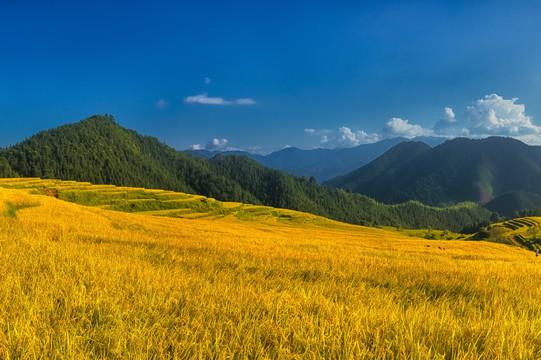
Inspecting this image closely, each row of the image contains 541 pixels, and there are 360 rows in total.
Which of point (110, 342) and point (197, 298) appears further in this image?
point (197, 298)

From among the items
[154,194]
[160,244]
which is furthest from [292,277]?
[154,194]

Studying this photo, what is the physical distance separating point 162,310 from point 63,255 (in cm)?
398

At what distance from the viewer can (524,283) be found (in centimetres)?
677

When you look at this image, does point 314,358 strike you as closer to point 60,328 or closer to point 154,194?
point 60,328

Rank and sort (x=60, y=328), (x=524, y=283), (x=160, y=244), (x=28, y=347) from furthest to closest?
(x=160, y=244)
(x=524, y=283)
(x=60, y=328)
(x=28, y=347)

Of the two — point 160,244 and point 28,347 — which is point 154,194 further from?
point 28,347

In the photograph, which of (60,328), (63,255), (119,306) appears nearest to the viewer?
(60,328)

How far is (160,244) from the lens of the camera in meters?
9.77

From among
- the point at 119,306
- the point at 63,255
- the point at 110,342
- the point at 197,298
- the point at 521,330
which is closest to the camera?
the point at 110,342

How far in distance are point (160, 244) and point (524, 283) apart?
34.4ft

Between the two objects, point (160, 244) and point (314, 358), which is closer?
point (314, 358)

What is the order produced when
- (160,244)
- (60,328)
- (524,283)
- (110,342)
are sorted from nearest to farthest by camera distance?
(110,342), (60,328), (524,283), (160,244)

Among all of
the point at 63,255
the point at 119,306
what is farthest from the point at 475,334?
the point at 63,255

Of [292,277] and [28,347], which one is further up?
[28,347]
